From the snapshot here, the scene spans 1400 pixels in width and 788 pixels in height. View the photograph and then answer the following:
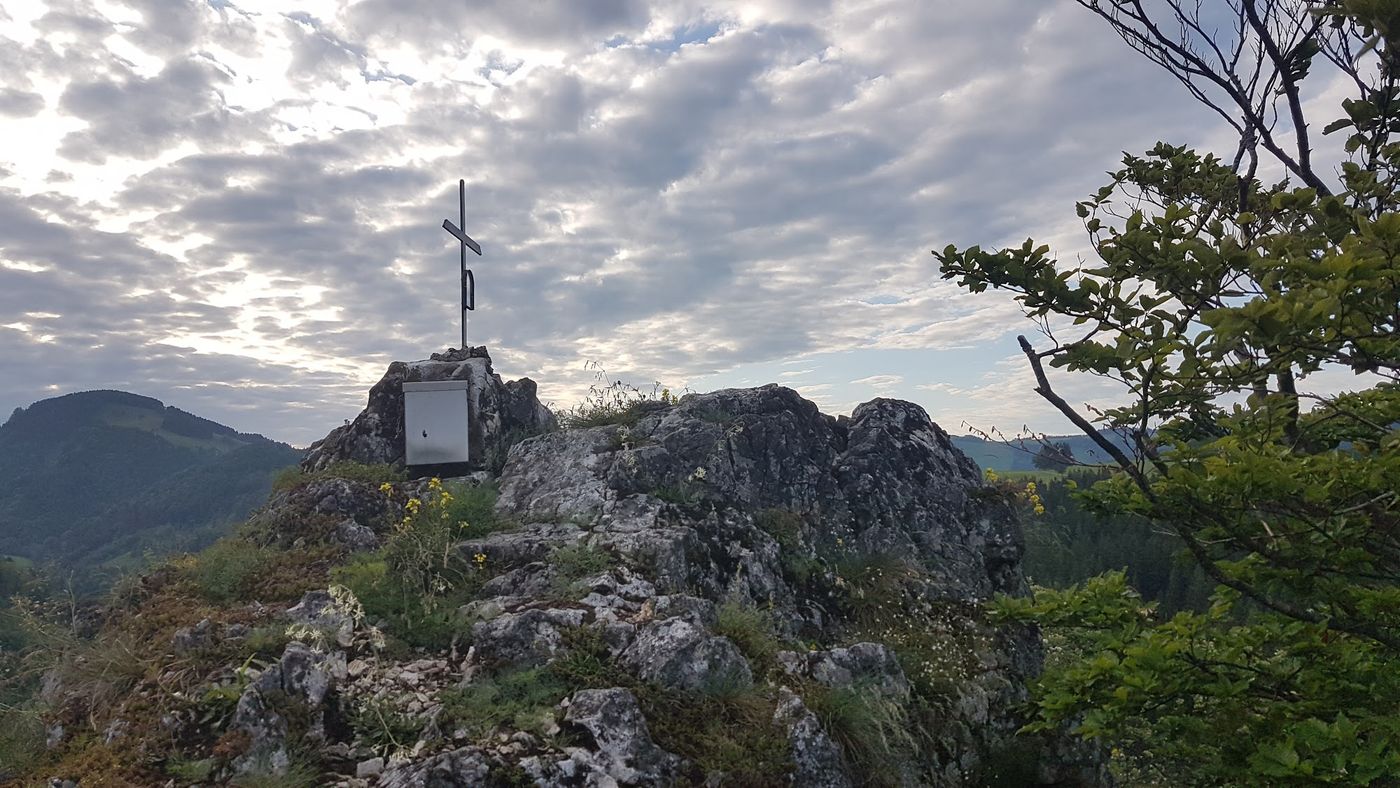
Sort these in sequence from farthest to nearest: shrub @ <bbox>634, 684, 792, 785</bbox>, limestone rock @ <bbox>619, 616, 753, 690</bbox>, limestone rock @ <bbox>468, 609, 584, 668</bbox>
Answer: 1. limestone rock @ <bbox>468, 609, 584, 668</bbox>
2. limestone rock @ <bbox>619, 616, 753, 690</bbox>
3. shrub @ <bbox>634, 684, 792, 785</bbox>

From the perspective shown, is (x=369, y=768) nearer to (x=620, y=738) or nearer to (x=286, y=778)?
(x=286, y=778)

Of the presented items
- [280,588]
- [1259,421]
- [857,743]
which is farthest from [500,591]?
[1259,421]

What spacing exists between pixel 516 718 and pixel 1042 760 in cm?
697

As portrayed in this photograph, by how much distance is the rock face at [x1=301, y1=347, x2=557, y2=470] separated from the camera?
13875 mm

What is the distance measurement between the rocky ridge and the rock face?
0.09m

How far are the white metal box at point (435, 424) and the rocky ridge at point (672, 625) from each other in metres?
0.79

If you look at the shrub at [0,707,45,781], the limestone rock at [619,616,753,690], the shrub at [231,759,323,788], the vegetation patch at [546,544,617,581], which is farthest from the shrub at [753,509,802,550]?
the shrub at [0,707,45,781]

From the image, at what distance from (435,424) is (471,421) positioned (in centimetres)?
70

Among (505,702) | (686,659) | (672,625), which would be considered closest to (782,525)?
(672,625)

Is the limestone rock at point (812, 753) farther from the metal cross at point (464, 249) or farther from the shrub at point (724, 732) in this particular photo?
the metal cross at point (464, 249)

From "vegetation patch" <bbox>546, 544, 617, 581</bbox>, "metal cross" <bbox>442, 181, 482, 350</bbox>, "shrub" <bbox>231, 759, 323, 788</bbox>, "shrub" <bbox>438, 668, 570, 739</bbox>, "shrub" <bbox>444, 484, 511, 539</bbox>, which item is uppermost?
"metal cross" <bbox>442, 181, 482, 350</bbox>

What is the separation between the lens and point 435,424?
13617 mm

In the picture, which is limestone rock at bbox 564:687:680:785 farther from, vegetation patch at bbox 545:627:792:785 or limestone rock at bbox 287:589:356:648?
limestone rock at bbox 287:589:356:648

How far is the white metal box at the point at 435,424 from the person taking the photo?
1354 cm
